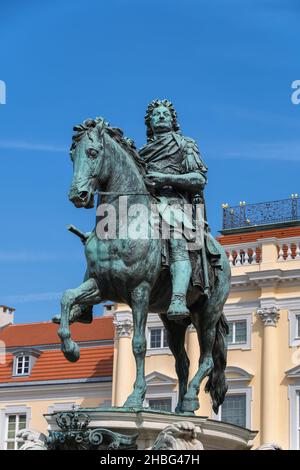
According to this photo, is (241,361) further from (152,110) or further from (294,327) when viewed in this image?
(152,110)

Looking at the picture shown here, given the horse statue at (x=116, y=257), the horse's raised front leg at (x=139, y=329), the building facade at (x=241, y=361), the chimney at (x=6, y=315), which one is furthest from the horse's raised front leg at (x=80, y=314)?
the chimney at (x=6, y=315)

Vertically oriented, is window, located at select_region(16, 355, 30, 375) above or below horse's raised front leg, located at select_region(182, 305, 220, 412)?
above

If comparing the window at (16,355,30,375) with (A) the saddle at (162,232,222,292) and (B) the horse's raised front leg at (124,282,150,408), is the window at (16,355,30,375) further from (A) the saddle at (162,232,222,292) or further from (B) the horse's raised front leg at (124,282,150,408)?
(B) the horse's raised front leg at (124,282,150,408)

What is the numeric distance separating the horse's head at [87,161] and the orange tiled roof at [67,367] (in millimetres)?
36241

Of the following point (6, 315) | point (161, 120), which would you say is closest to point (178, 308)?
point (161, 120)

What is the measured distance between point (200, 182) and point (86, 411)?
2526 millimetres

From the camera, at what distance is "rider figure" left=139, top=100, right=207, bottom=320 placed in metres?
10.8

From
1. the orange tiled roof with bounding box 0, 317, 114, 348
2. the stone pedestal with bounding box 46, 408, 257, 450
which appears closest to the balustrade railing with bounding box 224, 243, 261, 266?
the orange tiled roof with bounding box 0, 317, 114, 348

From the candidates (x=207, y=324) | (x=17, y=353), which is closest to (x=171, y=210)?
(x=207, y=324)

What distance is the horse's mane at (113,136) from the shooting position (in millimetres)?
10844

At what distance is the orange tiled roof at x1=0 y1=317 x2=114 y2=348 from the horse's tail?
3610cm

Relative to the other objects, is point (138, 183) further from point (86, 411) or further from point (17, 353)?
point (17, 353)

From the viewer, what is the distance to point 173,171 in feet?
37.7

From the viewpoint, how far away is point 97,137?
35.4 ft
